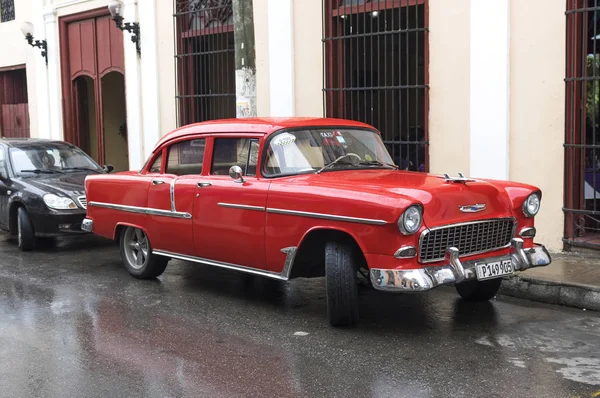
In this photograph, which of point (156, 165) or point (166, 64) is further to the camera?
point (166, 64)

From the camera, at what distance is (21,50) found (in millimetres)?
17797

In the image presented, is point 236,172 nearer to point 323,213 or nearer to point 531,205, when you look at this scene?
point 323,213

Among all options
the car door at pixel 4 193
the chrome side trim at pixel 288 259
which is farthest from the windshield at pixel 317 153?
the car door at pixel 4 193

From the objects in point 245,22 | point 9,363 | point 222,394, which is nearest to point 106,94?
point 245,22

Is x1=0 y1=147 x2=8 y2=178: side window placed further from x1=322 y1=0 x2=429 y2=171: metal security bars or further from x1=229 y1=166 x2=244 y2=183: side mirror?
x1=229 y1=166 x2=244 y2=183: side mirror

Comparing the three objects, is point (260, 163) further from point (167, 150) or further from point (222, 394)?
point (222, 394)

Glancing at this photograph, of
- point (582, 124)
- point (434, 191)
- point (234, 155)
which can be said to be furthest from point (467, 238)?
point (582, 124)

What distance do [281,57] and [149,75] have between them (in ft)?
11.7

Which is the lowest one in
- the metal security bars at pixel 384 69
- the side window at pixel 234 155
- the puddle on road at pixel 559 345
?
the puddle on road at pixel 559 345

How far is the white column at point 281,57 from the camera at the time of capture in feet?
38.4

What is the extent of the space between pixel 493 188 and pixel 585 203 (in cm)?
316

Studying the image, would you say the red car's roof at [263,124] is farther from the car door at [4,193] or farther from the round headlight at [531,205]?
the car door at [4,193]

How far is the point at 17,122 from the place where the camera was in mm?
18516

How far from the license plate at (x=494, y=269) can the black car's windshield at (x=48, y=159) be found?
7.15 meters
